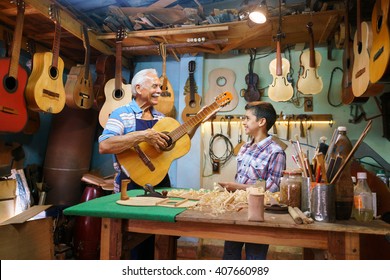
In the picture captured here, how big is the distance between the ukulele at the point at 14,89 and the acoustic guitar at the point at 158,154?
1255 mm

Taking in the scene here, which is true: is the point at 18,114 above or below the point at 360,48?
below

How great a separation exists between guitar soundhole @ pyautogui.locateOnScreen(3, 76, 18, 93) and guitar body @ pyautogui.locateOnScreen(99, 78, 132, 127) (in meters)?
1.16

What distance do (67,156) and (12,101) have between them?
1227 millimetres

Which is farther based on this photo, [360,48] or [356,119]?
[356,119]

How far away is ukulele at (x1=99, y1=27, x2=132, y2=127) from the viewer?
151 inches

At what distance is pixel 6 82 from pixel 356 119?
429 centimetres

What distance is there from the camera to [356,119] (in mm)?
3859

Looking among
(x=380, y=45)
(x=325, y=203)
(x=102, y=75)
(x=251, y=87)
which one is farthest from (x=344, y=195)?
(x=102, y=75)

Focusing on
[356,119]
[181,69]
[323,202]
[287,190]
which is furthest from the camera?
[181,69]

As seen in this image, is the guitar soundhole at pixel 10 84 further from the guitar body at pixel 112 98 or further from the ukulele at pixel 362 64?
the ukulele at pixel 362 64

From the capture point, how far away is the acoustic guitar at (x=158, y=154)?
240 cm
